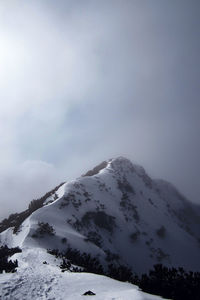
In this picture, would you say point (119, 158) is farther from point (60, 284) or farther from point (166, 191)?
point (60, 284)

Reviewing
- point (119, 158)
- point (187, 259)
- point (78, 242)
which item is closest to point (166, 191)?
point (119, 158)

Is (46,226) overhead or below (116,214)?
below

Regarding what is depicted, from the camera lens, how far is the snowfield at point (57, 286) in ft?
32.1

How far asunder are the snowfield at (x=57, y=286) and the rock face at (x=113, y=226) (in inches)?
421

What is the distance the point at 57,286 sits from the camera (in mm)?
11773

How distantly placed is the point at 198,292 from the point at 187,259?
43101 mm

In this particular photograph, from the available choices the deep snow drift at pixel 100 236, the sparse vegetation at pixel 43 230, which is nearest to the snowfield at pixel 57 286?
the deep snow drift at pixel 100 236

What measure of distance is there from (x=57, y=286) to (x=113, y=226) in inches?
1223

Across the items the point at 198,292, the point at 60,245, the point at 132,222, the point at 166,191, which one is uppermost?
the point at 166,191

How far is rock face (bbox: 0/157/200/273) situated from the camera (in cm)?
2831

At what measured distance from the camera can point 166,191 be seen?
95750 mm

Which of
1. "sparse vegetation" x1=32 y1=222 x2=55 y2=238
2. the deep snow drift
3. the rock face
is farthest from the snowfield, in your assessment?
"sparse vegetation" x1=32 y1=222 x2=55 y2=238

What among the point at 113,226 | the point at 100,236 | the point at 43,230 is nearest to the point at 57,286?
the point at 43,230

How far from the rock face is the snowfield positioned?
35.1ft
